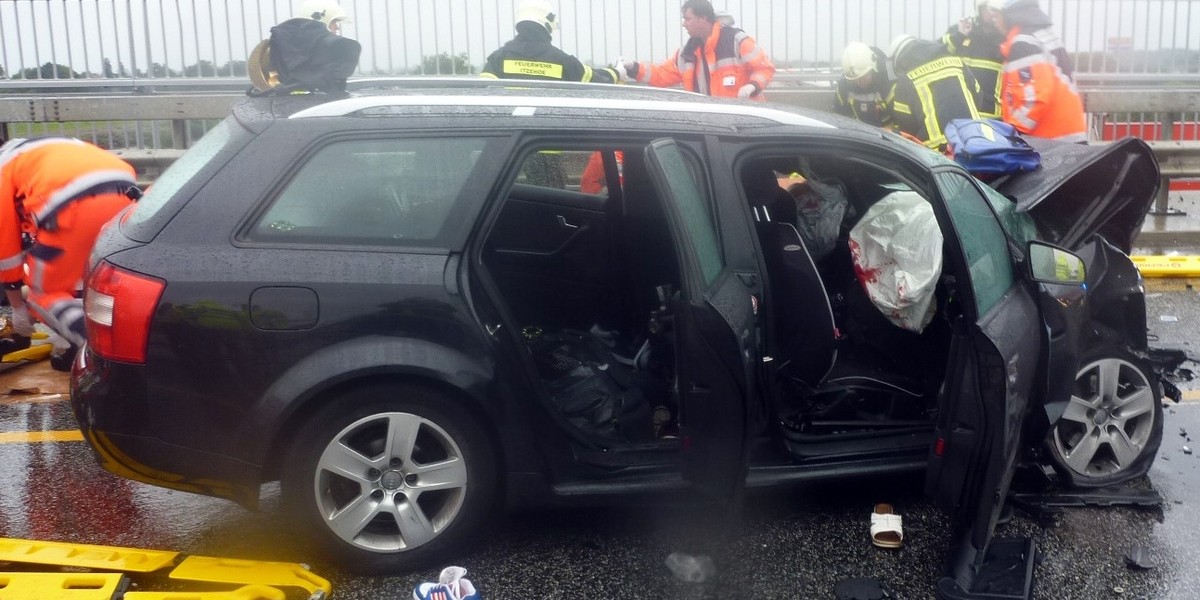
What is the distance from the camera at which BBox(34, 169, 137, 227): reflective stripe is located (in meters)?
5.61

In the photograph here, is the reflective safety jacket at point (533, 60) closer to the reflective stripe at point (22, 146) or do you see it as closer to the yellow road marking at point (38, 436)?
the reflective stripe at point (22, 146)

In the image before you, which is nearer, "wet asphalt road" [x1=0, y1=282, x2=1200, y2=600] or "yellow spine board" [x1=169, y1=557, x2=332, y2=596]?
"yellow spine board" [x1=169, y1=557, x2=332, y2=596]

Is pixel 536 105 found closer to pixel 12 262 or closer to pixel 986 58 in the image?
pixel 12 262

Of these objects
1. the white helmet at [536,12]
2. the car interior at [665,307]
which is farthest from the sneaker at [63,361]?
the white helmet at [536,12]

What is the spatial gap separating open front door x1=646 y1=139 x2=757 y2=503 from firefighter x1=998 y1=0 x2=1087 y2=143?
5.35 metres

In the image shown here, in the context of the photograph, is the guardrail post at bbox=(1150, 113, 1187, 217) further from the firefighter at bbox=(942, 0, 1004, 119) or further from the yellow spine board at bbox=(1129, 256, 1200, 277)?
the firefighter at bbox=(942, 0, 1004, 119)

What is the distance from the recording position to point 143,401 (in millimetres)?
3652

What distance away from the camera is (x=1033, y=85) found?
821cm

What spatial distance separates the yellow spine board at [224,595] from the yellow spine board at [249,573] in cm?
6

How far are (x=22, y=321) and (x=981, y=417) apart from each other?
17.1 ft

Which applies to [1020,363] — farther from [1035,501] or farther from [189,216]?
[189,216]

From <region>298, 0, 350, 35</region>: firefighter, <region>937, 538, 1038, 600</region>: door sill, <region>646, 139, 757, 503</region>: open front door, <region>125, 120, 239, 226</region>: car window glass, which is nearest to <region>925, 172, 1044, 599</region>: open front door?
<region>937, 538, 1038, 600</region>: door sill

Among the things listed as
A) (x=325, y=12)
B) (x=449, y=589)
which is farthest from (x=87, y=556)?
(x=325, y=12)

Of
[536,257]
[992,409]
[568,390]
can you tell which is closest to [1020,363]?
[992,409]
